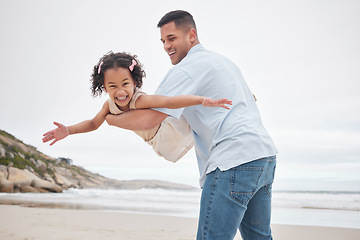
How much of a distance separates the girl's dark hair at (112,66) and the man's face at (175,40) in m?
0.24

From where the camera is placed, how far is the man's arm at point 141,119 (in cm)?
191

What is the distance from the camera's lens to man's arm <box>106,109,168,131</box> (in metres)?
1.91

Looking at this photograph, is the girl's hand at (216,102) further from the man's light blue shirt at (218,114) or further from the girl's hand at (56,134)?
the girl's hand at (56,134)

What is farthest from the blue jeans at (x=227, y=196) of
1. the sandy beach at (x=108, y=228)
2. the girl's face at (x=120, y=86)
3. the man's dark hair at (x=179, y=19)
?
the sandy beach at (x=108, y=228)

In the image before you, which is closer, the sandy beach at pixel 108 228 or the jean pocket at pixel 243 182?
the jean pocket at pixel 243 182

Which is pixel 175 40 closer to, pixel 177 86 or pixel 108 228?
pixel 177 86

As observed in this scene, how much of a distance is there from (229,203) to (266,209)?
1.18 feet

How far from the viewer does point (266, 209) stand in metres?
2.01

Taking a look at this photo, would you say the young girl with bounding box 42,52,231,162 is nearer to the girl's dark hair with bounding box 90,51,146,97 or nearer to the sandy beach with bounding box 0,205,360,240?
the girl's dark hair with bounding box 90,51,146,97

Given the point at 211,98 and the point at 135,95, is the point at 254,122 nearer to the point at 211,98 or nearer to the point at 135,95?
the point at 211,98

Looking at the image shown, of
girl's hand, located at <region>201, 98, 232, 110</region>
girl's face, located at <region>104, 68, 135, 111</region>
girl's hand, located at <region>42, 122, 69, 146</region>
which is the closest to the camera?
girl's hand, located at <region>201, 98, 232, 110</region>

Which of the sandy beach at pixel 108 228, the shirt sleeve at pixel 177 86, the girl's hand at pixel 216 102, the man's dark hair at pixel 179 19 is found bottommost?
the sandy beach at pixel 108 228

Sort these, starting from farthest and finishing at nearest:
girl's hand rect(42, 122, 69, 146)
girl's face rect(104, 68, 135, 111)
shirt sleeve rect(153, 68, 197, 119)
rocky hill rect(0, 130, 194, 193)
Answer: rocky hill rect(0, 130, 194, 193), girl's hand rect(42, 122, 69, 146), girl's face rect(104, 68, 135, 111), shirt sleeve rect(153, 68, 197, 119)

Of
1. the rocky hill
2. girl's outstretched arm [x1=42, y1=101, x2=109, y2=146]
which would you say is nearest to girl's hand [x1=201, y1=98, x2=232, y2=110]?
girl's outstretched arm [x1=42, y1=101, x2=109, y2=146]
